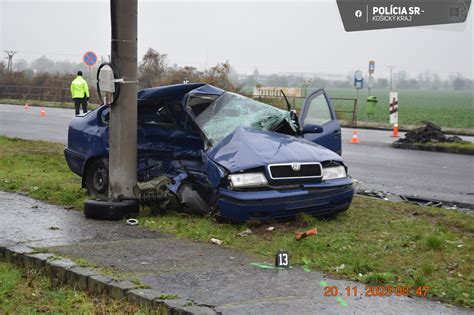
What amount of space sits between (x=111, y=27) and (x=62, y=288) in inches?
141

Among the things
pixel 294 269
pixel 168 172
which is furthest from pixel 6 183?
pixel 294 269

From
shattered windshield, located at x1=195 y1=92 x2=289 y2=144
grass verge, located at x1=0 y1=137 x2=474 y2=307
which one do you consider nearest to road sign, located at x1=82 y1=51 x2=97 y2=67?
grass verge, located at x1=0 y1=137 x2=474 y2=307

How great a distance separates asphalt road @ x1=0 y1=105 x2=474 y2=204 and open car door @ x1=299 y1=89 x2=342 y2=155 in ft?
7.93

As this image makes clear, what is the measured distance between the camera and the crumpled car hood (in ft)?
22.7

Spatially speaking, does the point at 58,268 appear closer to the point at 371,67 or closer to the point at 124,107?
the point at 124,107

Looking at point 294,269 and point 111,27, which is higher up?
point 111,27

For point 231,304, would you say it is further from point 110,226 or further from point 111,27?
point 111,27

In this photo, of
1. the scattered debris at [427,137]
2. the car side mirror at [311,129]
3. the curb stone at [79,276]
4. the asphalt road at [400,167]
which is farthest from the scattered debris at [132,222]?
the scattered debris at [427,137]

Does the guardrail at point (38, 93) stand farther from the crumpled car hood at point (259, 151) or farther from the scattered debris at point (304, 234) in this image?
the scattered debris at point (304, 234)

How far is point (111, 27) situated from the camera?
7.67 m

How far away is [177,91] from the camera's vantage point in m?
8.18

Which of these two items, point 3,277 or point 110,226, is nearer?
point 3,277

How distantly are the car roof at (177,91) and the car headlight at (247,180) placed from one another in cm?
180

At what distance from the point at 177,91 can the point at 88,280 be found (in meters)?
3.63
